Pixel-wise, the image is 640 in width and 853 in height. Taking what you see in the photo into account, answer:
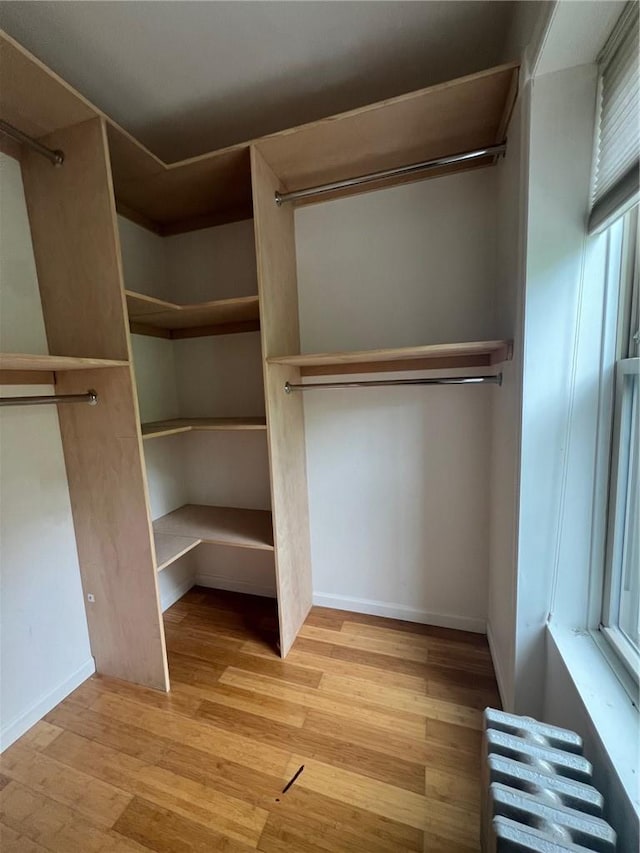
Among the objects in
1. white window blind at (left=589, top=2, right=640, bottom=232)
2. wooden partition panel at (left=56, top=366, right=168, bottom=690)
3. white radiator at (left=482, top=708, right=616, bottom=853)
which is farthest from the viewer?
wooden partition panel at (left=56, top=366, right=168, bottom=690)

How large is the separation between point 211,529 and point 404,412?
49.9 inches

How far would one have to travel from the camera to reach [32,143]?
4.21 feet

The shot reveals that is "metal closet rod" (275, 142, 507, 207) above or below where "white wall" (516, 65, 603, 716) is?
above

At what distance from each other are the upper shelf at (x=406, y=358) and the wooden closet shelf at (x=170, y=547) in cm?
105

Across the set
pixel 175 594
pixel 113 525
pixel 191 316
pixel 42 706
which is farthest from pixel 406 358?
pixel 42 706

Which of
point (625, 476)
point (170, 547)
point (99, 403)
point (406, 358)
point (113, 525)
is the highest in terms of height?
point (406, 358)

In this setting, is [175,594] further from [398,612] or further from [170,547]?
[398,612]

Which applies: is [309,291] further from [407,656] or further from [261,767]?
[261,767]

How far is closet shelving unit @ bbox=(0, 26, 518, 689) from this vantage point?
1310mm

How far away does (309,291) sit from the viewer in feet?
6.33

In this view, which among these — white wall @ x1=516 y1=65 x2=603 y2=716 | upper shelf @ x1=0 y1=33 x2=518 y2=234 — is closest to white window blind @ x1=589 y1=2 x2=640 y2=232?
white wall @ x1=516 y1=65 x2=603 y2=716

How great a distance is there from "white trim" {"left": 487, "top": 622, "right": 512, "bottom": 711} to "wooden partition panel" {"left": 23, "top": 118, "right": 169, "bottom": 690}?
1524 millimetres

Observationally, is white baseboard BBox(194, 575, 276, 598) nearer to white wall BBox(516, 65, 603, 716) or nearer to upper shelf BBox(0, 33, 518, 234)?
white wall BBox(516, 65, 603, 716)

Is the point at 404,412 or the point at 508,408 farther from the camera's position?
the point at 404,412
